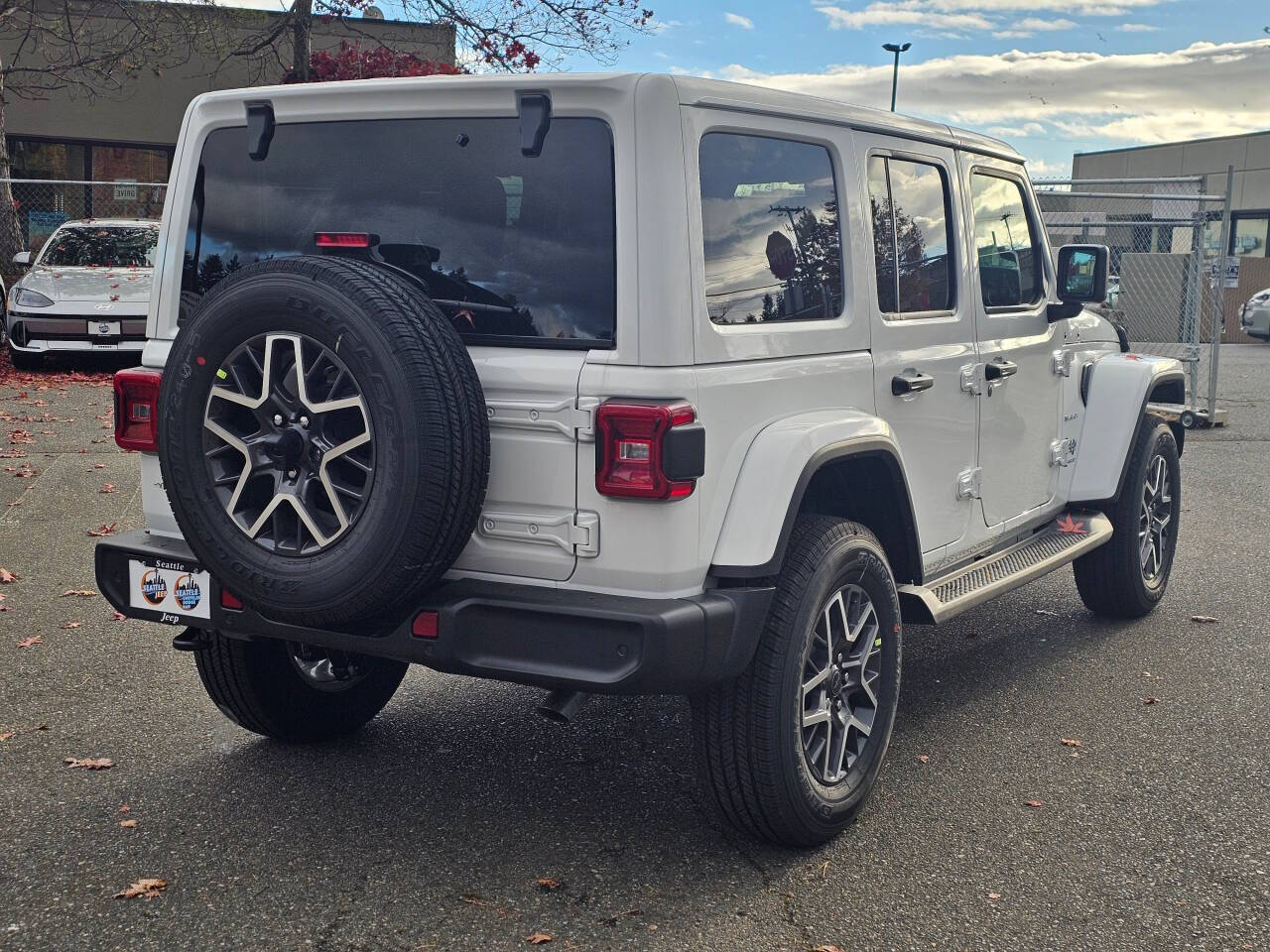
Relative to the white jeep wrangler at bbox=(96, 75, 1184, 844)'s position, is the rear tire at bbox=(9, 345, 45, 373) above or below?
below

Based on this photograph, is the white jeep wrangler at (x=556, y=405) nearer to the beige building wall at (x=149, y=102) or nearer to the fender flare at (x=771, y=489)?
the fender flare at (x=771, y=489)

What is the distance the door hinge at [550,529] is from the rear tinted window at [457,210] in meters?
0.45

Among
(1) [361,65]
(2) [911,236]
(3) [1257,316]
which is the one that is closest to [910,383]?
(2) [911,236]

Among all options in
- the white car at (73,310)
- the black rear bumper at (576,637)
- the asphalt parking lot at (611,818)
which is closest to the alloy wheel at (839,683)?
the asphalt parking lot at (611,818)

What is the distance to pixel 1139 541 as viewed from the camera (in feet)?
20.1

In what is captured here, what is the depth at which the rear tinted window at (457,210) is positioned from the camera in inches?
133

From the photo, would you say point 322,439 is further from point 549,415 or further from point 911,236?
point 911,236

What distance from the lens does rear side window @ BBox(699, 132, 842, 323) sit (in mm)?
3484

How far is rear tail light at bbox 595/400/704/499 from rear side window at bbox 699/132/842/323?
364mm

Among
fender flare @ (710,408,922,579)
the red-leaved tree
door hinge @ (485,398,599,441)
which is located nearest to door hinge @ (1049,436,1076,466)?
fender flare @ (710,408,922,579)

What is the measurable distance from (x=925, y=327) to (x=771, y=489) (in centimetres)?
127

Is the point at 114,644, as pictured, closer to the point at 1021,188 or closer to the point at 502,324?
the point at 502,324

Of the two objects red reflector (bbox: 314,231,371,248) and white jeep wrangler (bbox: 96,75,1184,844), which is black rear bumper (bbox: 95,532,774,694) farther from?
red reflector (bbox: 314,231,371,248)

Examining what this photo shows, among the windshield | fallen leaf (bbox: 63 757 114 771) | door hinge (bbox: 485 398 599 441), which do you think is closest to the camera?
door hinge (bbox: 485 398 599 441)
